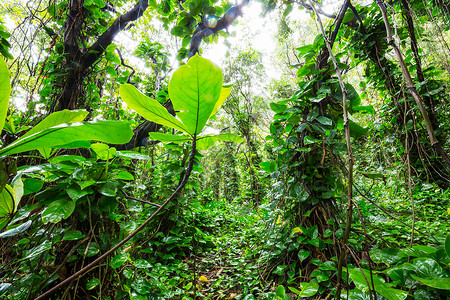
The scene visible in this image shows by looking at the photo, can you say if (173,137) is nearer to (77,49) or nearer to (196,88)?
(196,88)

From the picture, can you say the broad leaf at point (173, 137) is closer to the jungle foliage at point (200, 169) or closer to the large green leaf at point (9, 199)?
the jungle foliage at point (200, 169)

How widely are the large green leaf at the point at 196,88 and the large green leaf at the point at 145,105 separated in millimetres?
46

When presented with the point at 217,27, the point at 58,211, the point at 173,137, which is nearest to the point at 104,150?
the point at 58,211

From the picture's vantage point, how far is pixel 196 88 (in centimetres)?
41

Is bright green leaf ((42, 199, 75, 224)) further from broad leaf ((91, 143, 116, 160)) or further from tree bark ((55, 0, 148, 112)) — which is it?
tree bark ((55, 0, 148, 112))

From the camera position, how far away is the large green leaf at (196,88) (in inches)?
15.9

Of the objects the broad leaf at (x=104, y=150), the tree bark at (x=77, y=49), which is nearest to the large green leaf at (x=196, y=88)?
the broad leaf at (x=104, y=150)

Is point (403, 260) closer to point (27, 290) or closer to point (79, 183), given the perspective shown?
point (79, 183)

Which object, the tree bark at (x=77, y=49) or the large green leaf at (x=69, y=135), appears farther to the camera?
the tree bark at (x=77, y=49)

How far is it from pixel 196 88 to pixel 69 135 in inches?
10.2

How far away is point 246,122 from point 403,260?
3.89m

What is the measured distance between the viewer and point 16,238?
76 centimetres

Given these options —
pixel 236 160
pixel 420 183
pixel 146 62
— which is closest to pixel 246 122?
pixel 236 160

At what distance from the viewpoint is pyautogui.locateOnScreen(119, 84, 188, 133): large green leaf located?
0.45 m
